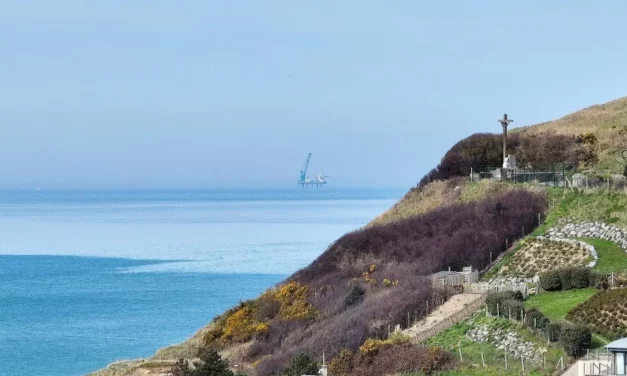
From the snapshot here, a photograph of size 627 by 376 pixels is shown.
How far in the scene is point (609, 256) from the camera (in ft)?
176

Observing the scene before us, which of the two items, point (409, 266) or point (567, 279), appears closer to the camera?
point (567, 279)

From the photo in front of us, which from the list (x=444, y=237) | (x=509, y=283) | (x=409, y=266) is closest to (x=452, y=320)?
(x=509, y=283)

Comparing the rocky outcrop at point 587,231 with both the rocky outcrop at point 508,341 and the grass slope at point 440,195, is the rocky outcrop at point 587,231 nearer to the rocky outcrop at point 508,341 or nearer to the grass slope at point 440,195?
the grass slope at point 440,195

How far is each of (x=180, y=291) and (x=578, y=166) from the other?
1887 inches

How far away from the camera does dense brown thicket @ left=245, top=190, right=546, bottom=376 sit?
51.3 metres

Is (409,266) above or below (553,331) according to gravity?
above

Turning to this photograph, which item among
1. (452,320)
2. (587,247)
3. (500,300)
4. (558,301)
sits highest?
(587,247)

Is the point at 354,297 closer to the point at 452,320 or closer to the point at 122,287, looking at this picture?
the point at 452,320

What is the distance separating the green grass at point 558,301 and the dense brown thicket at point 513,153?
89.8 feet

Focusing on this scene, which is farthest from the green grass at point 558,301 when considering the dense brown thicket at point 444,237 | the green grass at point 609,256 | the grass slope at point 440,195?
the grass slope at point 440,195

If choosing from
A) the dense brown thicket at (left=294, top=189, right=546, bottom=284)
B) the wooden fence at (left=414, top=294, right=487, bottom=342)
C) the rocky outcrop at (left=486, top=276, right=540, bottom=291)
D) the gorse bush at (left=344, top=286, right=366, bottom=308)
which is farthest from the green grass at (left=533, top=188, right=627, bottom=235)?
the wooden fence at (left=414, top=294, right=487, bottom=342)

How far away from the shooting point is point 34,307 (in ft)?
340

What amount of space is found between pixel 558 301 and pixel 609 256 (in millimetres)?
6706

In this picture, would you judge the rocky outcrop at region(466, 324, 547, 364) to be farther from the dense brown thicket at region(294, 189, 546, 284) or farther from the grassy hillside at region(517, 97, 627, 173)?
the grassy hillside at region(517, 97, 627, 173)
